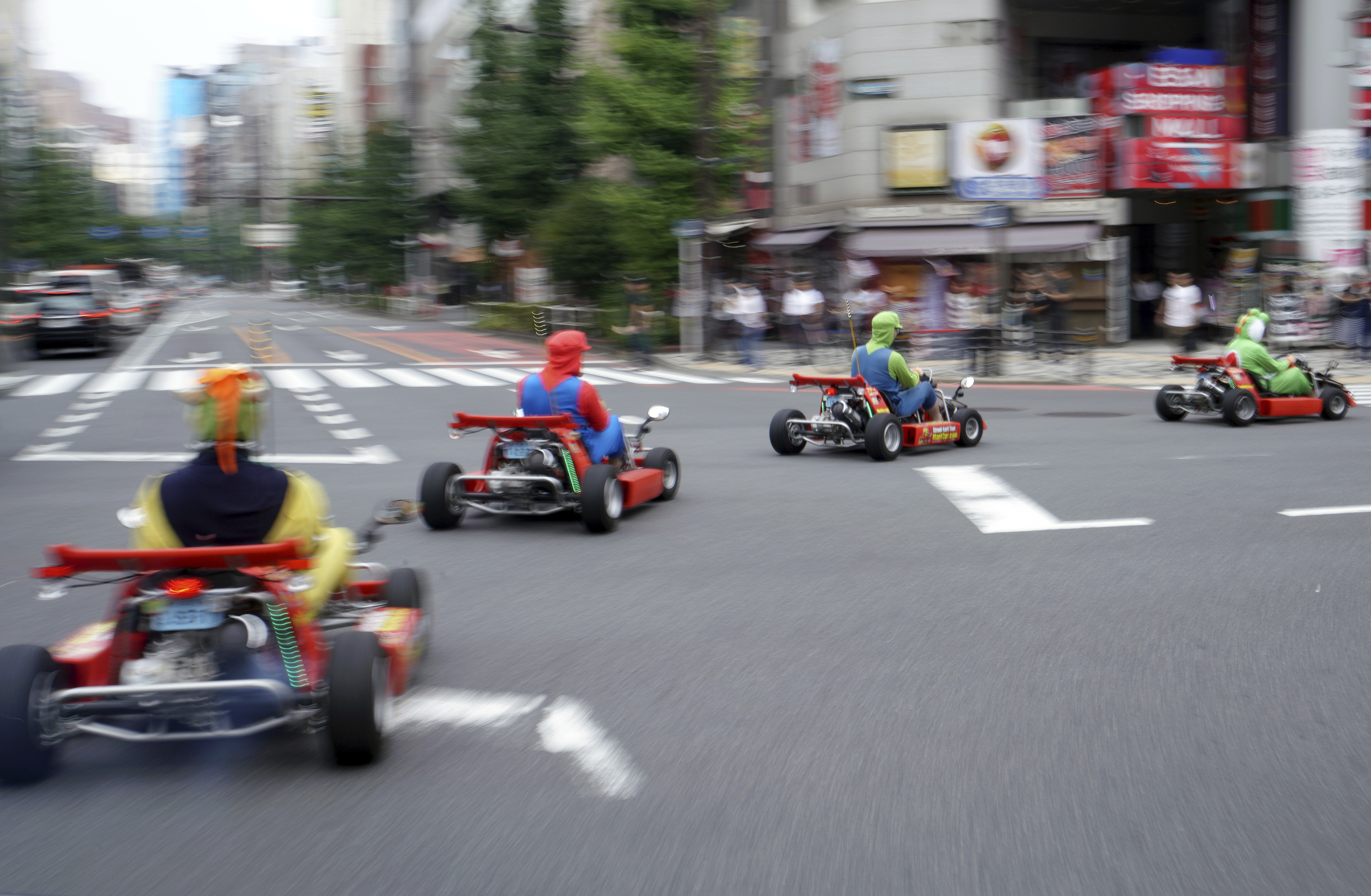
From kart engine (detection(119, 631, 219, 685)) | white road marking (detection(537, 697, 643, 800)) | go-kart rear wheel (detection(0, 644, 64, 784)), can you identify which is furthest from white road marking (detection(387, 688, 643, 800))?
go-kart rear wheel (detection(0, 644, 64, 784))

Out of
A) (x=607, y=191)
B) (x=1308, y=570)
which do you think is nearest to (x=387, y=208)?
(x=607, y=191)

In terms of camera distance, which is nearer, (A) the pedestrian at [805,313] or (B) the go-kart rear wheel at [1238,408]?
(B) the go-kart rear wheel at [1238,408]

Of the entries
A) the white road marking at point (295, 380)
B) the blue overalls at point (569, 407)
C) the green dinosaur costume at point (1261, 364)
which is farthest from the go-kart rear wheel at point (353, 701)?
the white road marking at point (295, 380)

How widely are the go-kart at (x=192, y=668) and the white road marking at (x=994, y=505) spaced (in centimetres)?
530

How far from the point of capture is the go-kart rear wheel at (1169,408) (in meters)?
15.2

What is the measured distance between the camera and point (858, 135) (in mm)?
31734

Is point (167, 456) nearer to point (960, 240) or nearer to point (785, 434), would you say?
point (785, 434)

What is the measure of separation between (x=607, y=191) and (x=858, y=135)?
6088 mm

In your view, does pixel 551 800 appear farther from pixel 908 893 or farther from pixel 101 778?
pixel 101 778

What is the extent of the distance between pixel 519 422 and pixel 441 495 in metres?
0.73

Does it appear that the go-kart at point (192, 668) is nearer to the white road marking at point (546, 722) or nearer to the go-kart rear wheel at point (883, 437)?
the white road marking at point (546, 722)

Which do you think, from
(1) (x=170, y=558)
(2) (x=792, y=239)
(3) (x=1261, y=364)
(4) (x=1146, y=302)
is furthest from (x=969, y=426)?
(2) (x=792, y=239)

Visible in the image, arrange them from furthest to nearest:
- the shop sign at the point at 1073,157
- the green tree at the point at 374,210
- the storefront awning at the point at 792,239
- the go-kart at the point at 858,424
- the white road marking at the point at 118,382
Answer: the green tree at the point at 374,210, the storefront awning at the point at 792,239, the shop sign at the point at 1073,157, the white road marking at the point at 118,382, the go-kart at the point at 858,424

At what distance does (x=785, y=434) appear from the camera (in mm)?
12648
